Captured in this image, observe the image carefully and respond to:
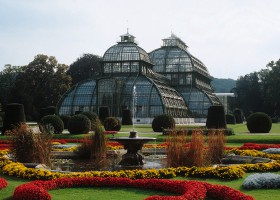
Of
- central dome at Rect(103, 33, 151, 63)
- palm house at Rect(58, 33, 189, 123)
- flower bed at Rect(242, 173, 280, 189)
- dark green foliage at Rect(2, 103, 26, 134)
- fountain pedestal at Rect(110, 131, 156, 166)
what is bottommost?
flower bed at Rect(242, 173, 280, 189)

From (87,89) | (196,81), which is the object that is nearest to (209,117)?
(87,89)

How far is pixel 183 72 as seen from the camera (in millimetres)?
76375

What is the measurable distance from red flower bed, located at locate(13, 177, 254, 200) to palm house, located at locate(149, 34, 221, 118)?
59002mm

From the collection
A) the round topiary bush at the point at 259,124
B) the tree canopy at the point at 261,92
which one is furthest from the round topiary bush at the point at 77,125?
the tree canopy at the point at 261,92

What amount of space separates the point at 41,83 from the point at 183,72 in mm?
24647

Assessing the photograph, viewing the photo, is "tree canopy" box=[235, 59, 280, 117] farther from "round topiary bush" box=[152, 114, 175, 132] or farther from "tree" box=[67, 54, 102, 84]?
"round topiary bush" box=[152, 114, 175, 132]

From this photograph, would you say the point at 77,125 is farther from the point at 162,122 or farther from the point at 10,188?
the point at 10,188

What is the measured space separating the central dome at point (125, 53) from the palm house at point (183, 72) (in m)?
10.00

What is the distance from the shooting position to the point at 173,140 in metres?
15.0

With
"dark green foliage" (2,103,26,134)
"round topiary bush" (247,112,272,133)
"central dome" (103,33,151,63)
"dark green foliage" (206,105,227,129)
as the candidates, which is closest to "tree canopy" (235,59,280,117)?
"central dome" (103,33,151,63)

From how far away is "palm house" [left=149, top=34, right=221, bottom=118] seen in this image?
234ft

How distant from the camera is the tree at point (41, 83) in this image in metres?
70.7

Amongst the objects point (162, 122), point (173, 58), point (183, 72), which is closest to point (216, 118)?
point (162, 122)

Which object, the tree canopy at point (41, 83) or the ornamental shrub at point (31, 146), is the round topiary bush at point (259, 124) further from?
the tree canopy at point (41, 83)
